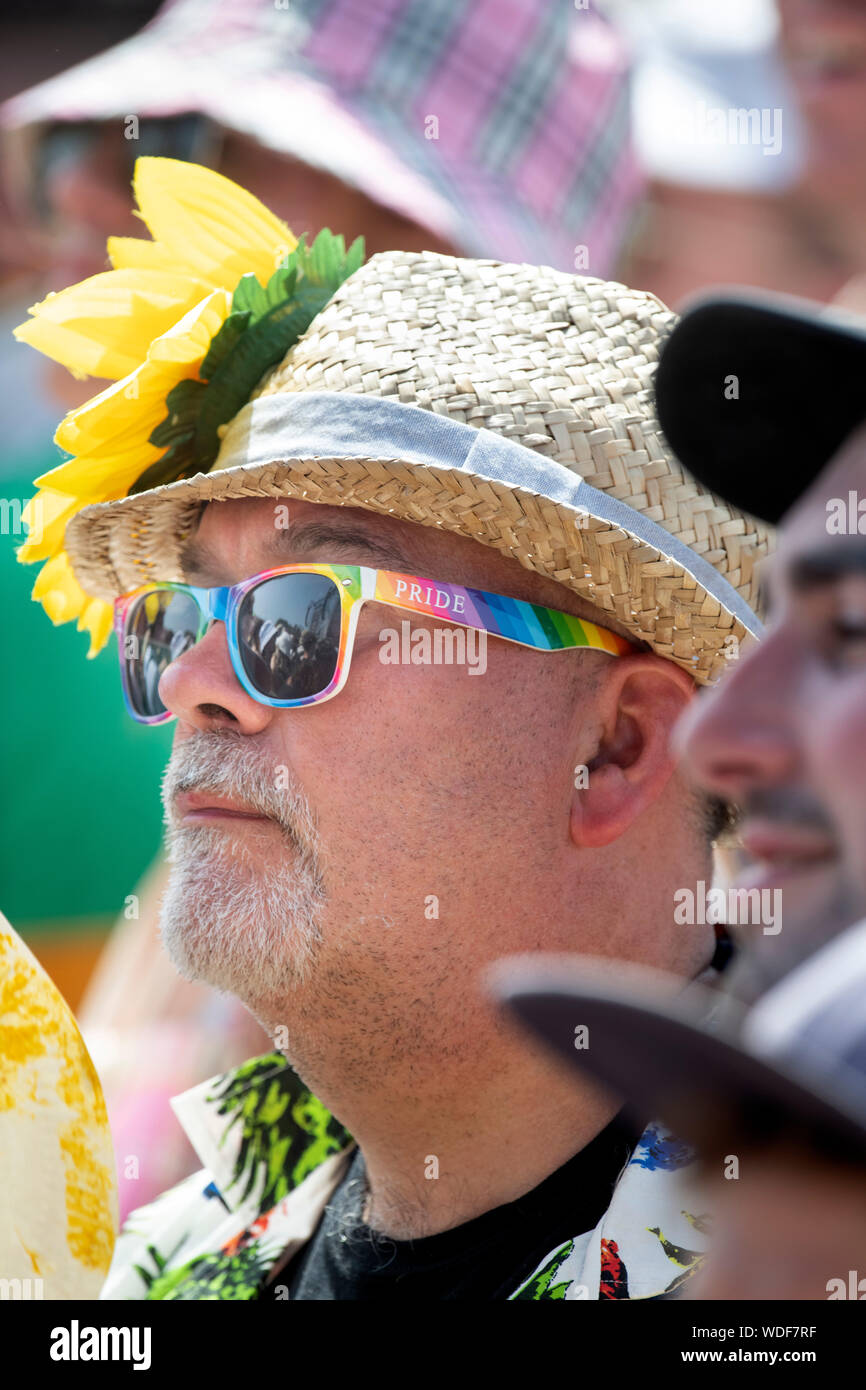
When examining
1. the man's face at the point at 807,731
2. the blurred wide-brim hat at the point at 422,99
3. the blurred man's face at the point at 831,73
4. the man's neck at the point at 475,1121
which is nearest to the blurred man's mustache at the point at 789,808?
the man's face at the point at 807,731

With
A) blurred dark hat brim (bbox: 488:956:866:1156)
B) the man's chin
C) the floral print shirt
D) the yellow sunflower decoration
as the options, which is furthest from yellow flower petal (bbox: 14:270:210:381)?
blurred dark hat brim (bbox: 488:956:866:1156)

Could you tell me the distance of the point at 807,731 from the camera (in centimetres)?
73

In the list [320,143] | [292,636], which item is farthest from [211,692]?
[320,143]

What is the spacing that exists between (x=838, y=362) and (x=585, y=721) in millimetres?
749

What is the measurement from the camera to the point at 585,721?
154 cm

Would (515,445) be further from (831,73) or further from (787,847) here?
(831,73)

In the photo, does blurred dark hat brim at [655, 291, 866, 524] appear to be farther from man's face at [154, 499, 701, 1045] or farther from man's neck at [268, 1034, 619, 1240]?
man's neck at [268, 1034, 619, 1240]

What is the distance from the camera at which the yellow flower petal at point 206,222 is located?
60.7 inches

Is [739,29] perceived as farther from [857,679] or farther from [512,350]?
[857,679]

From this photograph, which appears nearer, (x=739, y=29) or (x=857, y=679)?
(x=857, y=679)

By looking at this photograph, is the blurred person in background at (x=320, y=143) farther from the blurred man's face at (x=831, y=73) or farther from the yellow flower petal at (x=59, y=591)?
the yellow flower petal at (x=59, y=591)

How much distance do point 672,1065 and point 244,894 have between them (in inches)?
35.9

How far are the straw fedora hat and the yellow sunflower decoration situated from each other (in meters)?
0.04
